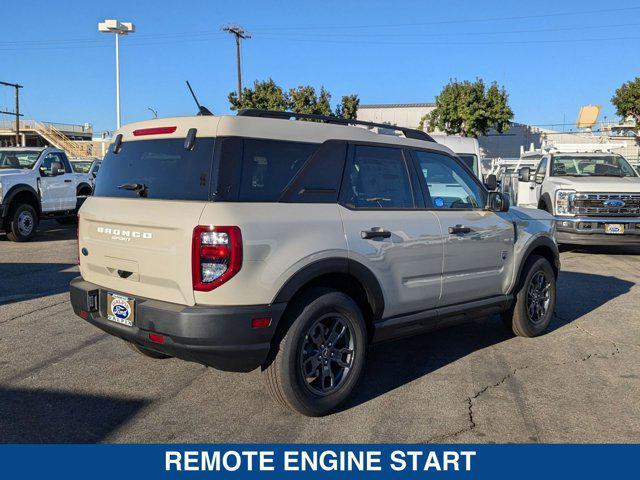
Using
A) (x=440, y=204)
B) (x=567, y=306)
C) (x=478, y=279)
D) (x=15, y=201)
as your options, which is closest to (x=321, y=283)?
(x=440, y=204)

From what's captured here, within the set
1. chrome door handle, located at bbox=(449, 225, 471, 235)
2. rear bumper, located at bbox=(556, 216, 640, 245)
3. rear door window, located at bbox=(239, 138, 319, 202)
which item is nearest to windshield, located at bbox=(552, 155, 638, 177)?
rear bumper, located at bbox=(556, 216, 640, 245)

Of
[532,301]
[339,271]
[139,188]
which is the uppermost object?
[139,188]

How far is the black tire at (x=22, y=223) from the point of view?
1262 centimetres

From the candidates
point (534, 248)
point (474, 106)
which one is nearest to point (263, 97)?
point (474, 106)

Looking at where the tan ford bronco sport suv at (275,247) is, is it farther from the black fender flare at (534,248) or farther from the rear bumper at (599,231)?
the rear bumper at (599,231)

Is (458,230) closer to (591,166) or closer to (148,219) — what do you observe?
(148,219)

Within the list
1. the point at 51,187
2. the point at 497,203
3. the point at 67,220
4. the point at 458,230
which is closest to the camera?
the point at 458,230

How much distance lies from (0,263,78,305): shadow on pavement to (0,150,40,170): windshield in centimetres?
424

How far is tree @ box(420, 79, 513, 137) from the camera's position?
3710 centimetres

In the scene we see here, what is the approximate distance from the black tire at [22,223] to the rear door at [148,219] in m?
9.51

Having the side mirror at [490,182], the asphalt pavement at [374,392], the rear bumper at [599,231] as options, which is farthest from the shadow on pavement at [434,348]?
the rear bumper at [599,231]

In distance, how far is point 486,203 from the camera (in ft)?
17.1

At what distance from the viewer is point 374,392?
442 centimetres

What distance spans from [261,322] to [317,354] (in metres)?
0.59
